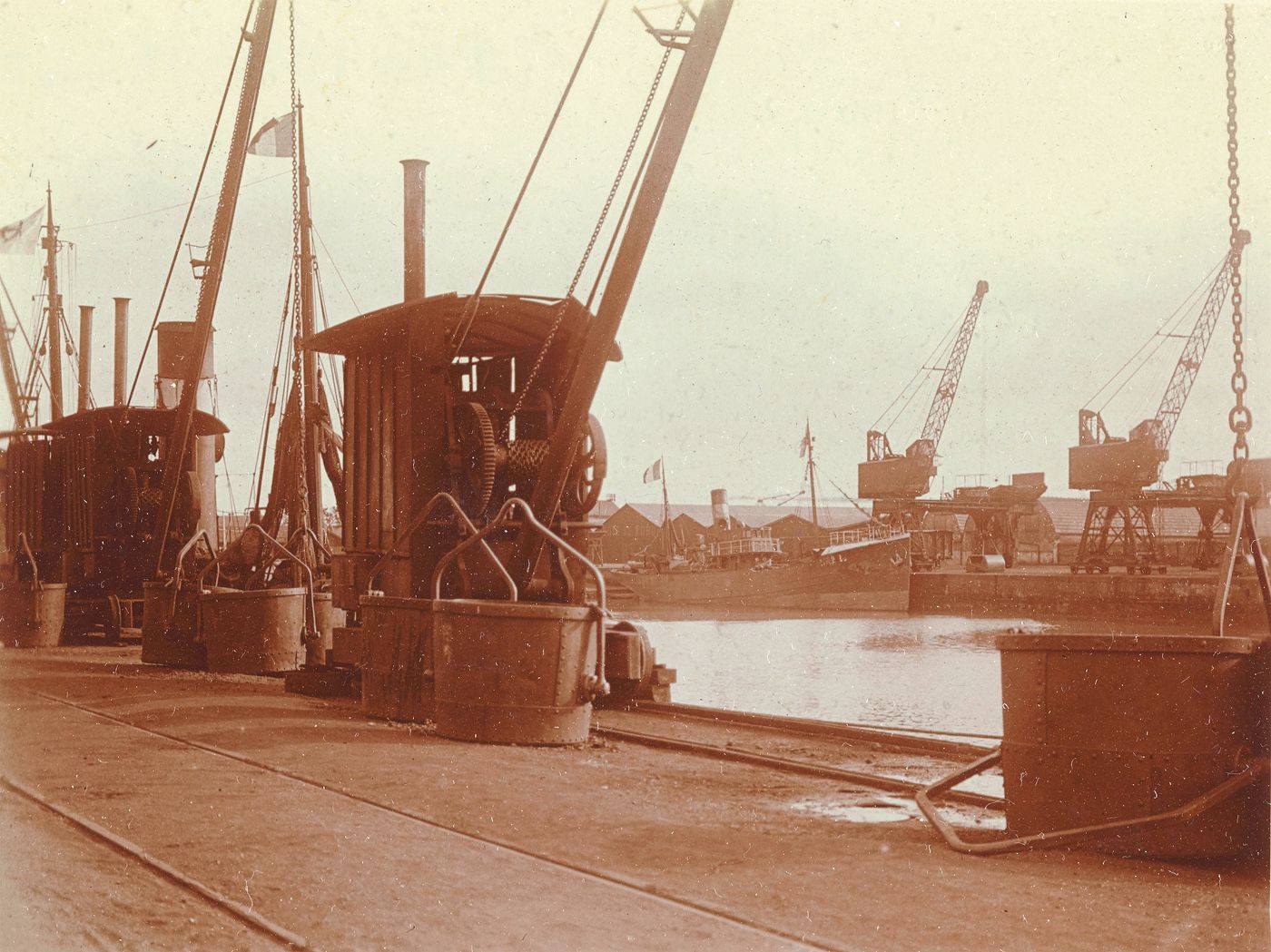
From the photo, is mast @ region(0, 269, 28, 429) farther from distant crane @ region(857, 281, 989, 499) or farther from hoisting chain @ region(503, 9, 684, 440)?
distant crane @ region(857, 281, 989, 499)

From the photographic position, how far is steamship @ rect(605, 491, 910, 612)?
58.7 metres

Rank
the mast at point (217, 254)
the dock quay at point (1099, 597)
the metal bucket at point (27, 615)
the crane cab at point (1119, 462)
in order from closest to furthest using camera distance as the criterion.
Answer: the mast at point (217, 254) < the metal bucket at point (27, 615) < the dock quay at point (1099, 597) < the crane cab at point (1119, 462)

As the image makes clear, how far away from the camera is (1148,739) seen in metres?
5.05

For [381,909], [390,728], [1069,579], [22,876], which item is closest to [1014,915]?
[381,909]

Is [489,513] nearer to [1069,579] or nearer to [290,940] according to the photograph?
[290,940]

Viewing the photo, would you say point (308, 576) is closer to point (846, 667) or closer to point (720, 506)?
point (846, 667)

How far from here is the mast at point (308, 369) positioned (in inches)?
682

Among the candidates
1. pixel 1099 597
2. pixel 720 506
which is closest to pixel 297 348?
pixel 1099 597

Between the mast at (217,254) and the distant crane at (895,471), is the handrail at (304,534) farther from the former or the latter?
the distant crane at (895,471)

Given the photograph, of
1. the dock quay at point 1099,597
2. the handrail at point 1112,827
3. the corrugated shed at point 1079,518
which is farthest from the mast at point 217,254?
the corrugated shed at point 1079,518

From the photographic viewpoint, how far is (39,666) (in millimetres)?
13898

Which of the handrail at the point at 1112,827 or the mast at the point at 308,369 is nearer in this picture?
the handrail at the point at 1112,827

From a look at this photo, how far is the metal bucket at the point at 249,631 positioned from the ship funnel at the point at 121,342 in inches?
874

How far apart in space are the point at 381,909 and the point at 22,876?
1355mm
